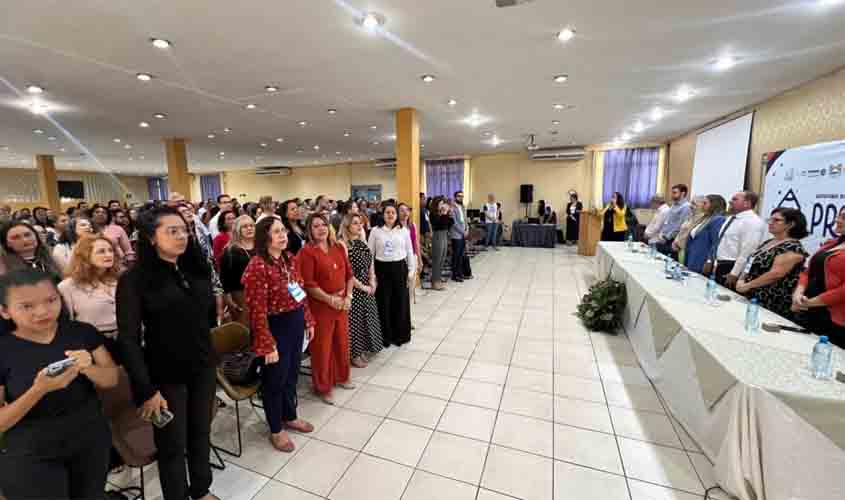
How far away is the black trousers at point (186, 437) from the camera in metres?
1.57

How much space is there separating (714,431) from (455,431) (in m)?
1.51

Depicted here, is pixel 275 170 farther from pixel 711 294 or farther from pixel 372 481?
pixel 711 294

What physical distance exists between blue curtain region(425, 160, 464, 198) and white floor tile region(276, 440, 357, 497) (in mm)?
10872

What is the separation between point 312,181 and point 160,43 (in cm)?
1235

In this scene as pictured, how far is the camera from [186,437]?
165 cm

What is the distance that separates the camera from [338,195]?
15.0 metres

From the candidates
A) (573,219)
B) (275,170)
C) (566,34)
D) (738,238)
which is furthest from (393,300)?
(275,170)

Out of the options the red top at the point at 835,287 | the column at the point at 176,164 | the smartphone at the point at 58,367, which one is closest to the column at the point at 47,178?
the column at the point at 176,164

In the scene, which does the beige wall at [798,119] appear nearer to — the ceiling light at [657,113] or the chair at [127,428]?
the ceiling light at [657,113]

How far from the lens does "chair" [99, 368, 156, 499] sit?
1597 millimetres

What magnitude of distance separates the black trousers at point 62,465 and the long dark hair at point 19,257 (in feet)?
5.84

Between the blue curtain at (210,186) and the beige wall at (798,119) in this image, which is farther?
the blue curtain at (210,186)

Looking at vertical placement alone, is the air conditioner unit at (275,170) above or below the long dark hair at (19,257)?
above

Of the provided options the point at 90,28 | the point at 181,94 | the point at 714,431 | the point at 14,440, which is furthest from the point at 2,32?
the point at 714,431
